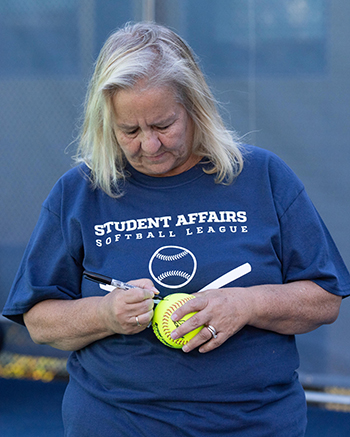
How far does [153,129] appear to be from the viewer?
1.47 metres

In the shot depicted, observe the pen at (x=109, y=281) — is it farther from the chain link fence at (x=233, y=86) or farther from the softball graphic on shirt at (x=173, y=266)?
the chain link fence at (x=233, y=86)

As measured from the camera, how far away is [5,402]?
11.3ft

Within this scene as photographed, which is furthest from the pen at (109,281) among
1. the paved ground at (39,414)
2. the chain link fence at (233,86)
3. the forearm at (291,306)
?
the paved ground at (39,414)

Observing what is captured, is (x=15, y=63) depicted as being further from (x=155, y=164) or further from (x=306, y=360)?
(x=306, y=360)

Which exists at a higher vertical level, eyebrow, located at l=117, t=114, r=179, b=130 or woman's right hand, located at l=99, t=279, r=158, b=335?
eyebrow, located at l=117, t=114, r=179, b=130

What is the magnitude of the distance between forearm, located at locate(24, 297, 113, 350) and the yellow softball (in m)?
0.17

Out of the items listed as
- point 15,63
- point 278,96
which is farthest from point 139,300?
point 15,63

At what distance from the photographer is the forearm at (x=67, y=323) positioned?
145cm

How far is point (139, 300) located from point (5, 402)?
2622 millimetres

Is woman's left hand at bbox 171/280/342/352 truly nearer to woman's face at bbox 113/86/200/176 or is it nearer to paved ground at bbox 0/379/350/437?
woman's face at bbox 113/86/200/176

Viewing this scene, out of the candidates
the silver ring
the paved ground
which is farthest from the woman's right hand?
the paved ground

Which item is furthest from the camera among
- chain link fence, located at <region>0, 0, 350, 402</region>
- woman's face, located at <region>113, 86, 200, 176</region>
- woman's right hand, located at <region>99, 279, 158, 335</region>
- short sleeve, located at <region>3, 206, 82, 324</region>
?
chain link fence, located at <region>0, 0, 350, 402</region>

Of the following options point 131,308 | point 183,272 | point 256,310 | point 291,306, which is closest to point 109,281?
point 131,308

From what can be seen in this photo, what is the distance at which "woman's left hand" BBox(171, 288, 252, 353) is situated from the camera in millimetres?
1315
